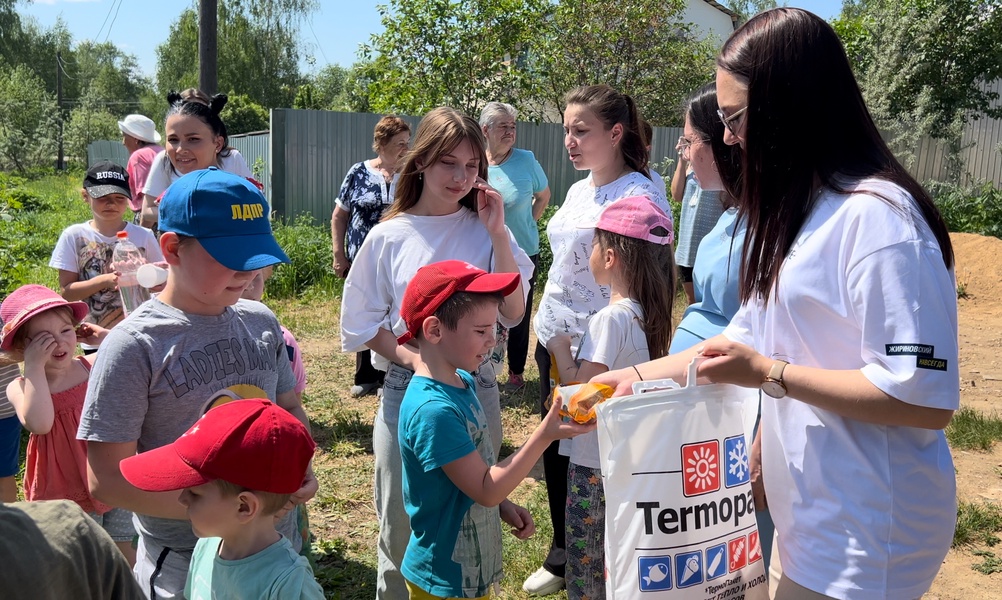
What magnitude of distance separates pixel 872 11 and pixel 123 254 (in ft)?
58.5

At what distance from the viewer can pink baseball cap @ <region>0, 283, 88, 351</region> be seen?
116 inches

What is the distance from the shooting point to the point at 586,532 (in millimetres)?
2955

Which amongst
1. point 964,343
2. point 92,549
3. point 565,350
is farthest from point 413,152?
point 964,343

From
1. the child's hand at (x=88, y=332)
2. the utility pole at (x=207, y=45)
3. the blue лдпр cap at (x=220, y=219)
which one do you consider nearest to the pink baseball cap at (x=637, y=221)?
the blue лдпр cap at (x=220, y=219)

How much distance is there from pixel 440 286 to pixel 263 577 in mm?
960

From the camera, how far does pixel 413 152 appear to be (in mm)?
3078

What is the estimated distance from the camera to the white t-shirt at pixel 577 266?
3.45m

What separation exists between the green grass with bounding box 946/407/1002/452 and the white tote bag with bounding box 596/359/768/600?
423 centimetres

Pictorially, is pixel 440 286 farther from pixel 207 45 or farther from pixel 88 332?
pixel 207 45

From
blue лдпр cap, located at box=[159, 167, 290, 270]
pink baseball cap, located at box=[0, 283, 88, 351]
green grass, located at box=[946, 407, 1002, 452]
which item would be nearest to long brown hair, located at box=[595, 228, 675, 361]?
blue лдпр cap, located at box=[159, 167, 290, 270]

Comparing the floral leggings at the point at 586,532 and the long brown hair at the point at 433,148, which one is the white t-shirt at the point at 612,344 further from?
the long brown hair at the point at 433,148

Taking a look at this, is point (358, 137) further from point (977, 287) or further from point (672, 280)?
point (672, 280)

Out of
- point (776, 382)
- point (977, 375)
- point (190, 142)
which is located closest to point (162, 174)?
point (190, 142)

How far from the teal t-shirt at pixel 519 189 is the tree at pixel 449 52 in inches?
308
